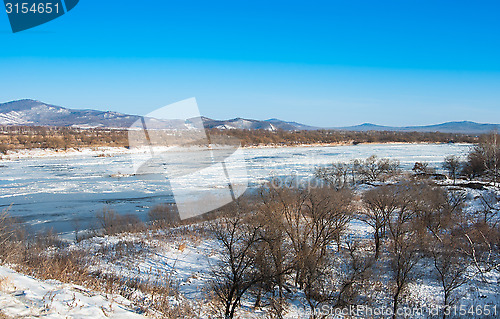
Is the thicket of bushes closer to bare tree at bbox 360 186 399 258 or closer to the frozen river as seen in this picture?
bare tree at bbox 360 186 399 258

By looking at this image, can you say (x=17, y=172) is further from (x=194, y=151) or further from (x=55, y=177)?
(x=194, y=151)

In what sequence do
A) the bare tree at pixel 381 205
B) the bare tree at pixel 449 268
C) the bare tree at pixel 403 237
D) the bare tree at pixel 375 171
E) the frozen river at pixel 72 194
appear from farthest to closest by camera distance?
the bare tree at pixel 375 171, the frozen river at pixel 72 194, the bare tree at pixel 381 205, the bare tree at pixel 403 237, the bare tree at pixel 449 268

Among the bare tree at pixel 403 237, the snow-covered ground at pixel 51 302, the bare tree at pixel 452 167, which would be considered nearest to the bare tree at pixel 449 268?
the bare tree at pixel 403 237

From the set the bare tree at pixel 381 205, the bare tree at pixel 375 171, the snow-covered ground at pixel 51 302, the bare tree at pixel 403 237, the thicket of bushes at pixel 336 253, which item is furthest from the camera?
the bare tree at pixel 375 171

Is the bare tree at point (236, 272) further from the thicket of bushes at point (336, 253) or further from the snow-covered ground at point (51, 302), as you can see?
the snow-covered ground at point (51, 302)

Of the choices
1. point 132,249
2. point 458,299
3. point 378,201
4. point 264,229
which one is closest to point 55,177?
point 132,249

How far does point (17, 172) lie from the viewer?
122ft

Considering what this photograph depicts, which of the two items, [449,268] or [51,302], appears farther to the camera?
[449,268]

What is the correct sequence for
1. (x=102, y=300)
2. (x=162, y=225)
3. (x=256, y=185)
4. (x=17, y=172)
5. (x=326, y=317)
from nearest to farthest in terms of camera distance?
1. (x=102, y=300)
2. (x=326, y=317)
3. (x=162, y=225)
4. (x=256, y=185)
5. (x=17, y=172)

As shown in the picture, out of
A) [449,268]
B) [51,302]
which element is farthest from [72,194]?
[449,268]

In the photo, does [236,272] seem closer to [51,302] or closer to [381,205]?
[51,302]

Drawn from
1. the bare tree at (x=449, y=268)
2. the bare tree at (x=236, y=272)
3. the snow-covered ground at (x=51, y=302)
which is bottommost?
the bare tree at (x=449, y=268)

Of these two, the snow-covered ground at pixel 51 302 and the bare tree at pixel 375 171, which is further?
the bare tree at pixel 375 171

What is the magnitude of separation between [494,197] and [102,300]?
28.5 metres
